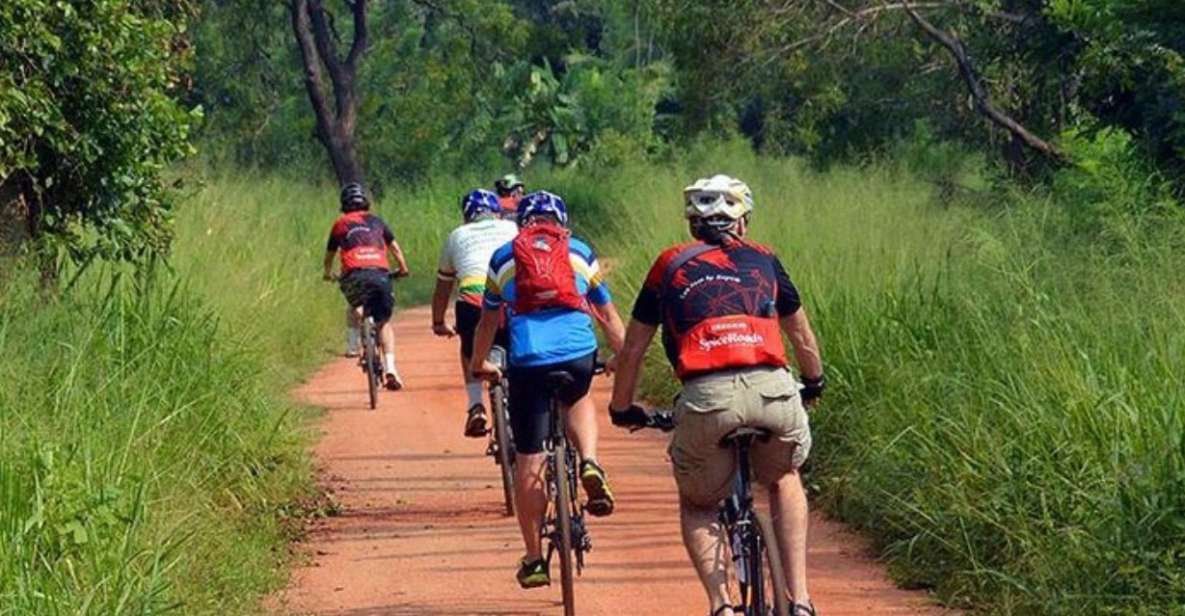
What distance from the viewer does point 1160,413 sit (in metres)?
8.08

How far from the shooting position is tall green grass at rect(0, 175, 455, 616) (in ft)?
24.3

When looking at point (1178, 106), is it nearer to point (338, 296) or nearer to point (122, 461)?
point (122, 461)

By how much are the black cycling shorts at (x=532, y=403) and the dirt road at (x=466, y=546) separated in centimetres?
74

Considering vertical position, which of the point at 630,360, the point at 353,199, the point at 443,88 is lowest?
the point at 443,88

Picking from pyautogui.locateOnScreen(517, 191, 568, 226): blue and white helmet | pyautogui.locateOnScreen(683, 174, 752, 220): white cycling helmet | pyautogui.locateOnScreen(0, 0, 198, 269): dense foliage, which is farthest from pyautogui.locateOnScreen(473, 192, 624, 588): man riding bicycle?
pyautogui.locateOnScreen(0, 0, 198, 269): dense foliage

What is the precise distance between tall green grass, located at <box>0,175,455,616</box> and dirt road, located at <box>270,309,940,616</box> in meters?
0.32

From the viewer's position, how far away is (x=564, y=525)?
860 cm

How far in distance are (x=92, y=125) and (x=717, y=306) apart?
20.6 feet

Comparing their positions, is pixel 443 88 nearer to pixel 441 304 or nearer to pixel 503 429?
pixel 441 304

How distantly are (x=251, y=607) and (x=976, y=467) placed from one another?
10.4 feet

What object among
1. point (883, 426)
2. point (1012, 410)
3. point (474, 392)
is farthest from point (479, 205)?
point (1012, 410)

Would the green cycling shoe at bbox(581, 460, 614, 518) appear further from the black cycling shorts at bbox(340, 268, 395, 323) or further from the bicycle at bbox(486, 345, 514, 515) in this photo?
the black cycling shorts at bbox(340, 268, 395, 323)

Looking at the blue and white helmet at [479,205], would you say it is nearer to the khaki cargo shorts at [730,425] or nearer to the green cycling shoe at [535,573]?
the green cycling shoe at [535,573]

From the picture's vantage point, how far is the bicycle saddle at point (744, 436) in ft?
22.6
